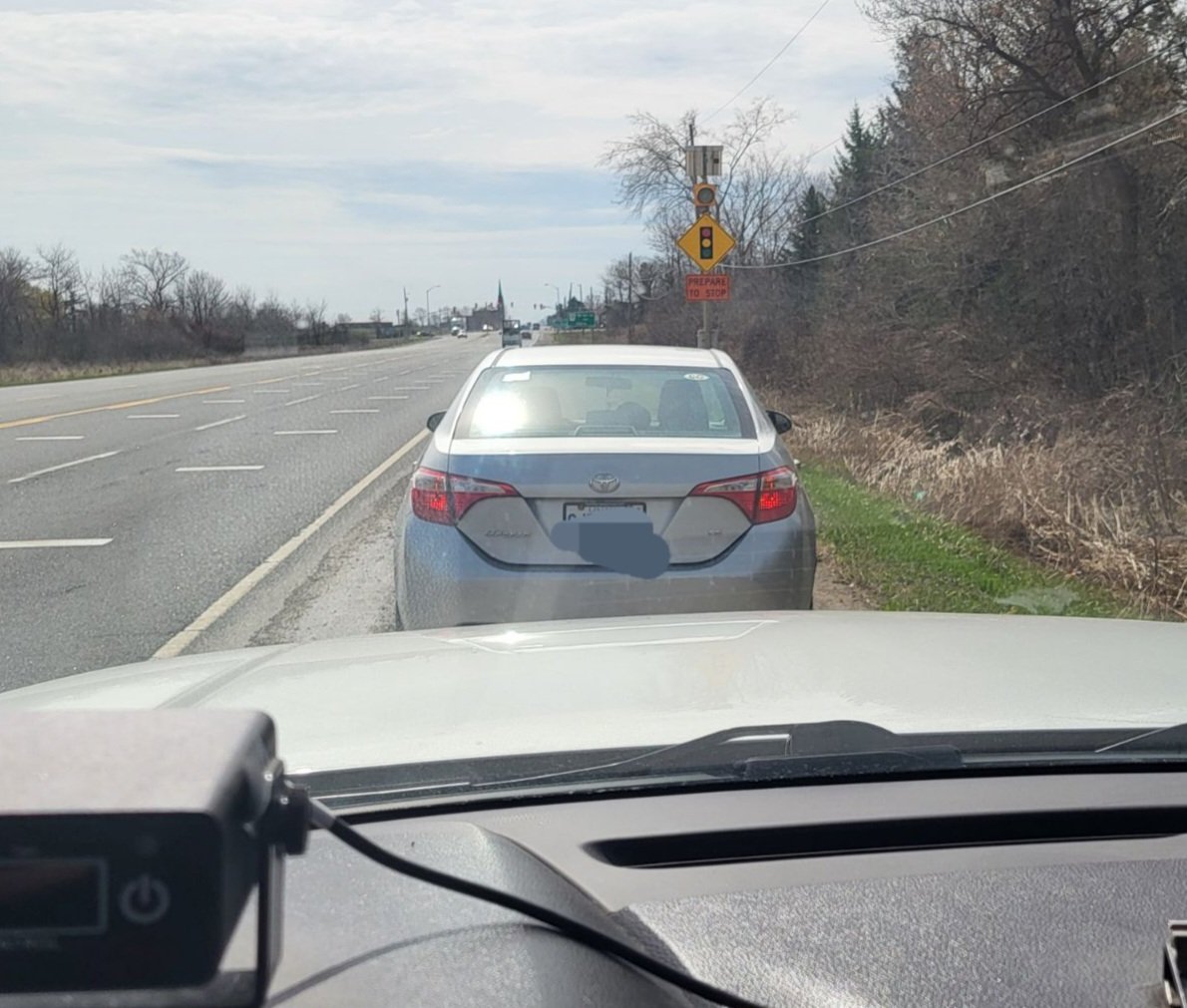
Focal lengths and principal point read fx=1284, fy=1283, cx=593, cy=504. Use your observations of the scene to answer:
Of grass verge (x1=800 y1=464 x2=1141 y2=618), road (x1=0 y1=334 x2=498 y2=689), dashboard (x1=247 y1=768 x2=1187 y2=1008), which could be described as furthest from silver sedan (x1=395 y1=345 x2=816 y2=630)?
dashboard (x1=247 y1=768 x2=1187 y2=1008)

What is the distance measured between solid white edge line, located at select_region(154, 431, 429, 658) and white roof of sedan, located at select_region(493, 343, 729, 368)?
227 cm

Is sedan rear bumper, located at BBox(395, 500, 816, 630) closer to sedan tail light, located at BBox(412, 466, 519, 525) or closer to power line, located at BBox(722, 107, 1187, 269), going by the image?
sedan tail light, located at BBox(412, 466, 519, 525)

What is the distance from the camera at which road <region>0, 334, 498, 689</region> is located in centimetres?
742

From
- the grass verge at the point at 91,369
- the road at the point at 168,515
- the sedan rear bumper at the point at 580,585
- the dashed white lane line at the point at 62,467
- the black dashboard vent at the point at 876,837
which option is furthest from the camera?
the grass verge at the point at 91,369

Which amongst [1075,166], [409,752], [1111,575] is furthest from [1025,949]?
[1075,166]

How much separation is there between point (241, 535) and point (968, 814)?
29.8 feet

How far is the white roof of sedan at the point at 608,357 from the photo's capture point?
6.57 metres

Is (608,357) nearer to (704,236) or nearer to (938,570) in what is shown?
(938,570)

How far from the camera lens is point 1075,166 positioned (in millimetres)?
16422

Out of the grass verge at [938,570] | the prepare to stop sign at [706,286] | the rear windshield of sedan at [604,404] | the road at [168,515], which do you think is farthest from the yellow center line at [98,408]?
the rear windshield of sedan at [604,404]

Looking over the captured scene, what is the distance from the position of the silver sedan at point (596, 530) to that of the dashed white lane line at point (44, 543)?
221 inches

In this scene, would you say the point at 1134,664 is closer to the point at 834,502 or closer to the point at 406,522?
the point at 406,522

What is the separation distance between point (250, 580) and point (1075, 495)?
6.09 m

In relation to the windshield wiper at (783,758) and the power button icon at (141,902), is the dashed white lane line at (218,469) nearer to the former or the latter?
the windshield wiper at (783,758)
